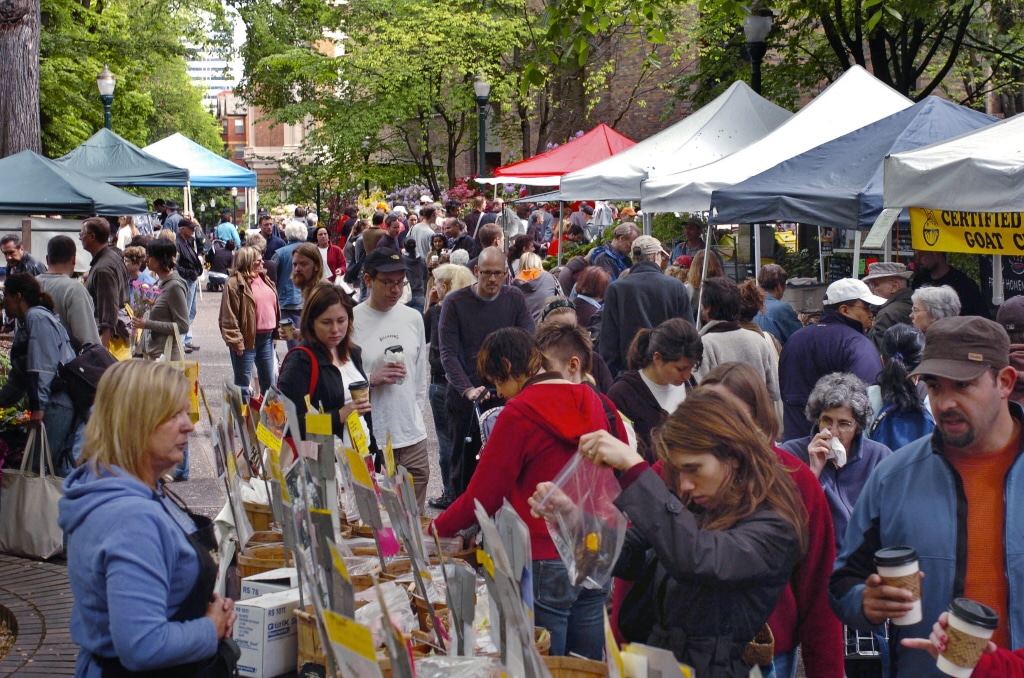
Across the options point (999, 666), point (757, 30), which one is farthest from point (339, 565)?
point (757, 30)

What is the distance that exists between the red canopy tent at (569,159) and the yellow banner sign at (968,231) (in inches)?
372

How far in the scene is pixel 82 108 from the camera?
1302 inches

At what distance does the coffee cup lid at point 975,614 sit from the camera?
2482mm

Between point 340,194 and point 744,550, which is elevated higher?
point 340,194

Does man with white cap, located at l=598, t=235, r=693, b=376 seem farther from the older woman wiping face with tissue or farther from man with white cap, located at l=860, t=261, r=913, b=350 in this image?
the older woman wiping face with tissue

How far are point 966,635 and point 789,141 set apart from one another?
9942mm

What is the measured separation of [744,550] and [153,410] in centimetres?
→ 151

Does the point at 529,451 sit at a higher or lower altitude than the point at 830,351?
lower

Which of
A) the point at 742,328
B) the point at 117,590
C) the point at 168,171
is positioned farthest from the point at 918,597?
the point at 168,171

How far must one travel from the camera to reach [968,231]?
27.1ft

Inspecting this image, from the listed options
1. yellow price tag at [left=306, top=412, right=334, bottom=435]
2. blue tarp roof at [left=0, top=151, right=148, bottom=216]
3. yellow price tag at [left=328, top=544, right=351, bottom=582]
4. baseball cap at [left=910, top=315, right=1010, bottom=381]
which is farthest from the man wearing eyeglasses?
blue tarp roof at [left=0, top=151, right=148, bottom=216]

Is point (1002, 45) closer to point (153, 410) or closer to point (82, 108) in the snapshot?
point (153, 410)

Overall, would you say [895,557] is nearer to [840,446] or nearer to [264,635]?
[840,446]

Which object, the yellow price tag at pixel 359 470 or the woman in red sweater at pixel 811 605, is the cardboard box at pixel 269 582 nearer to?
the yellow price tag at pixel 359 470
